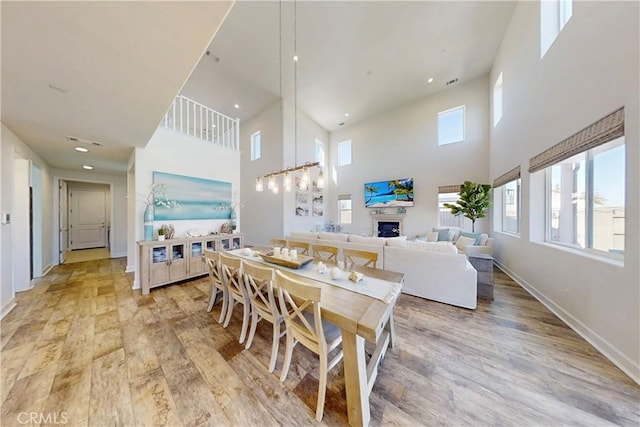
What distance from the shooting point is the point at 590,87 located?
6.79ft

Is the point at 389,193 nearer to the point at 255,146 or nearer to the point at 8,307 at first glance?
the point at 255,146

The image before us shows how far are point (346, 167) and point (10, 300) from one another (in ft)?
26.1

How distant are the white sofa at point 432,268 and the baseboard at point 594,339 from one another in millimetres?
868

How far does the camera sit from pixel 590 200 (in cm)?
235

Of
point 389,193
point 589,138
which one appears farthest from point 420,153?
point 589,138

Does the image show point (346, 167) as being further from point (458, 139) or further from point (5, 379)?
point (5, 379)

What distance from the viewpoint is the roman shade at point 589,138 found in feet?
5.81

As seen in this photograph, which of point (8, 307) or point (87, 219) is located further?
point (87, 219)

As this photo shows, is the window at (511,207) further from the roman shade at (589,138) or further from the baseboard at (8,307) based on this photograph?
the baseboard at (8,307)

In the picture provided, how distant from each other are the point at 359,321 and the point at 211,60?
6.18 m

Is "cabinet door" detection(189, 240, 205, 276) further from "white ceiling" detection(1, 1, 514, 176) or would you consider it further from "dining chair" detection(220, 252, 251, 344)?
"white ceiling" detection(1, 1, 514, 176)

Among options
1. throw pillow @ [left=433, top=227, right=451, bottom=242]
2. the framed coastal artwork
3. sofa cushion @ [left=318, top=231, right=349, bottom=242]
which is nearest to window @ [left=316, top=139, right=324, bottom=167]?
the framed coastal artwork

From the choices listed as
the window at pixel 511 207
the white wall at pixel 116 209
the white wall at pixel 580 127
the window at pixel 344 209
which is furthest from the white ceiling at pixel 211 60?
the window at pixel 511 207

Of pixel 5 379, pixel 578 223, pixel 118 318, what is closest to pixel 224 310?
pixel 118 318
